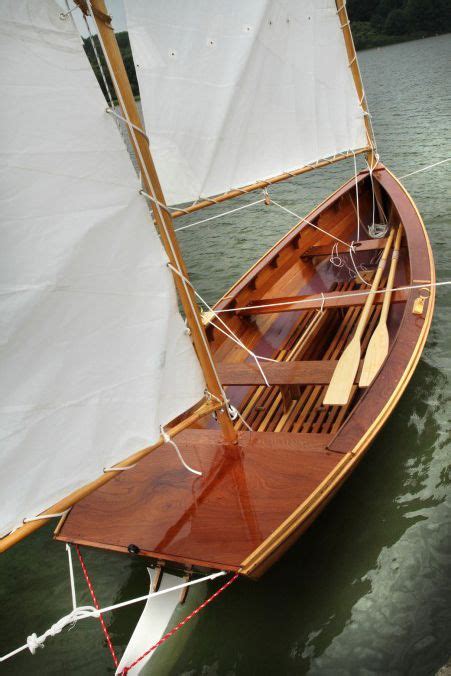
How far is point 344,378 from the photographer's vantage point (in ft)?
12.0

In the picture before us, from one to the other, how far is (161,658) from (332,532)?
4.29 feet

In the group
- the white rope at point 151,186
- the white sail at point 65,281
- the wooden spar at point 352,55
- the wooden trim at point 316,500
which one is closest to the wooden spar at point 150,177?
the white rope at point 151,186

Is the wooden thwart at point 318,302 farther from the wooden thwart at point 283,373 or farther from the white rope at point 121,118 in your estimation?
the white rope at point 121,118

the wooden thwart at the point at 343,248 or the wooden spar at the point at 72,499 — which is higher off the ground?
the wooden thwart at the point at 343,248

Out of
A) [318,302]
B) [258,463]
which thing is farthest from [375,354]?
[258,463]

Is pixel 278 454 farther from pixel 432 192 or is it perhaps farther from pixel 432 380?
pixel 432 192

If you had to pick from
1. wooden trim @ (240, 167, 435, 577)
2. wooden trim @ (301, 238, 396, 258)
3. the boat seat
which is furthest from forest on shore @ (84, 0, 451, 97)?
wooden trim @ (240, 167, 435, 577)

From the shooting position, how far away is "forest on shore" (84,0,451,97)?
48.9 m

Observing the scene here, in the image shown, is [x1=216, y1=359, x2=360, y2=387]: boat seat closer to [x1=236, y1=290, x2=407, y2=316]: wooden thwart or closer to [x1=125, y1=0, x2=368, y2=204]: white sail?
[x1=236, y1=290, x2=407, y2=316]: wooden thwart

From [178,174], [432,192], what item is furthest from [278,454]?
[432,192]

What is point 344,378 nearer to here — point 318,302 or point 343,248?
point 318,302

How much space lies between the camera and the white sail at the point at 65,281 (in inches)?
77.3

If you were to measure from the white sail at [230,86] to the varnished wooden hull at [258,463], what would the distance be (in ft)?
4.58

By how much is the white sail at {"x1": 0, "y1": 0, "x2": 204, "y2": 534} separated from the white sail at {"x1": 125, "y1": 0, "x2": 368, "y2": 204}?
1297mm
